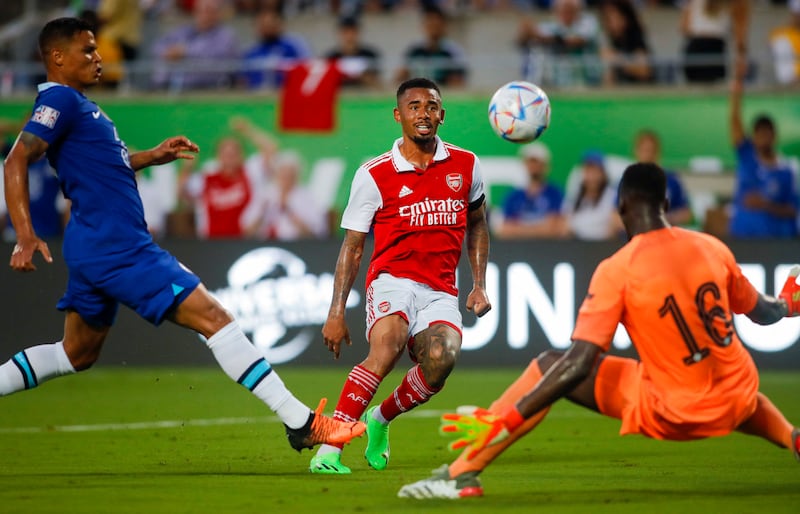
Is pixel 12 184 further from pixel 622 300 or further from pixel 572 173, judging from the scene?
pixel 572 173

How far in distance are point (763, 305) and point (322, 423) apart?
2.56m

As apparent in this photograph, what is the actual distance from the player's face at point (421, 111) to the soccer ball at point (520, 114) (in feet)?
3.29

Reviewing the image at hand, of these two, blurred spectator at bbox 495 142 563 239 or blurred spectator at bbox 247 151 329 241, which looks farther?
blurred spectator at bbox 247 151 329 241

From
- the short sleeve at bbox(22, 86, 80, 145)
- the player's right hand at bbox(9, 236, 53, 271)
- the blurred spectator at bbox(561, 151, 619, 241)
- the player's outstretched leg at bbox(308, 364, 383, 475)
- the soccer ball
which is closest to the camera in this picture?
the player's right hand at bbox(9, 236, 53, 271)

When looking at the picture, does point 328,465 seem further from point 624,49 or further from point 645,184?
point 624,49

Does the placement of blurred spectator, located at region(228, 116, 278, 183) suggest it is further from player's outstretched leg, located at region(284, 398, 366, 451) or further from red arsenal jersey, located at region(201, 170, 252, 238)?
player's outstretched leg, located at region(284, 398, 366, 451)

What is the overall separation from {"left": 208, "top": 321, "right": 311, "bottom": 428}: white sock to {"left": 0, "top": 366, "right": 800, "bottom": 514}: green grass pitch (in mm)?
374

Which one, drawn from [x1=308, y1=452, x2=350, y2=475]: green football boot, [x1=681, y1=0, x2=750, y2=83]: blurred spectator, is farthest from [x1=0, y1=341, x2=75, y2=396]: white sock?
[x1=681, y1=0, x2=750, y2=83]: blurred spectator

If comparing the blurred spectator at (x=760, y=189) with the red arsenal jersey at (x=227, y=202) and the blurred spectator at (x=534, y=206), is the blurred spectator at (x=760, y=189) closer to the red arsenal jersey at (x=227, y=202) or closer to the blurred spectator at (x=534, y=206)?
the blurred spectator at (x=534, y=206)

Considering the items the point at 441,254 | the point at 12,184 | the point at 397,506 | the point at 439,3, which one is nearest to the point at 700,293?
the point at 397,506

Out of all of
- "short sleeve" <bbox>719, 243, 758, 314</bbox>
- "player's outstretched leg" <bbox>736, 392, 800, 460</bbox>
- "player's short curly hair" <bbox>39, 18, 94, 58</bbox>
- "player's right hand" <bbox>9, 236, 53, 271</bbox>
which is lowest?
"player's outstretched leg" <bbox>736, 392, 800, 460</bbox>

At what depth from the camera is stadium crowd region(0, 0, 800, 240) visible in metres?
15.4

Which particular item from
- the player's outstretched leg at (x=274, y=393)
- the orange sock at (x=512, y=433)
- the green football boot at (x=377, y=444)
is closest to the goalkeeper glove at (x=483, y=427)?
the orange sock at (x=512, y=433)

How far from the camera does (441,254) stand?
815 centimetres
